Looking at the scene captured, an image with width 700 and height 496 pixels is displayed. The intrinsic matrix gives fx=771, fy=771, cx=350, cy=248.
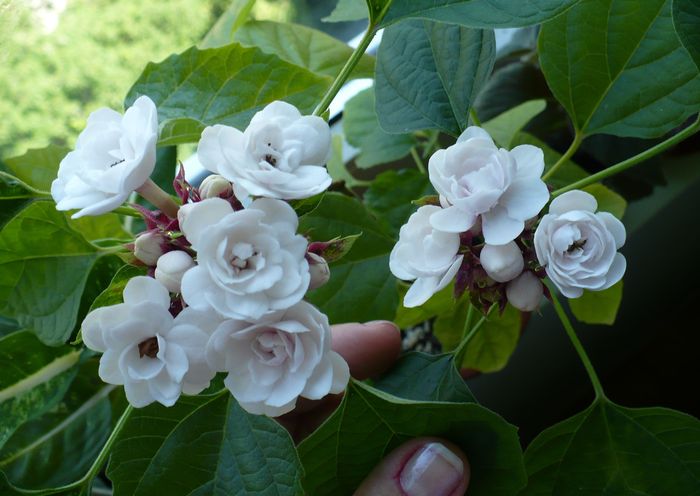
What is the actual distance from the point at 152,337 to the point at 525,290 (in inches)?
7.4

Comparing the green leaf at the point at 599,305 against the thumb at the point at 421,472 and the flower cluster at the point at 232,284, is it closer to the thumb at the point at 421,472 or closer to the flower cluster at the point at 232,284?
the thumb at the point at 421,472

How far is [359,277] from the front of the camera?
1.92ft

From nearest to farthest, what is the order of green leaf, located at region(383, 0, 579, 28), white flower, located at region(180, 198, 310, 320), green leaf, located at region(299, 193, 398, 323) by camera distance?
white flower, located at region(180, 198, 310, 320) → green leaf, located at region(383, 0, 579, 28) → green leaf, located at region(299, 193, 398, 323)

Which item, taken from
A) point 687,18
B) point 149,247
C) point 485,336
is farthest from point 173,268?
point 485,336

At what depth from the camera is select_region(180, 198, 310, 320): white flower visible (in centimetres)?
33

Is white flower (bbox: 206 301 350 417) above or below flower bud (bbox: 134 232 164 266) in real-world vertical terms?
below

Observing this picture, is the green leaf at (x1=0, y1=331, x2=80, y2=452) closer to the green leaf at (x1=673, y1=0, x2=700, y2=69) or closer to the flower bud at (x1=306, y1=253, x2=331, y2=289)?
the flower bud at (x1=306, y1=253, x2=331, y2=289)

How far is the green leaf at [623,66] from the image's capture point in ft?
1.66

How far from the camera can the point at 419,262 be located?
15.0 inches

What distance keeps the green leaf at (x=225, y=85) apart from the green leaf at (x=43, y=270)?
0.10m

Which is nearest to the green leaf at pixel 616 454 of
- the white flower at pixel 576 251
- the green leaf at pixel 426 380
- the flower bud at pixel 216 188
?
the green leaf at pixel 426 380

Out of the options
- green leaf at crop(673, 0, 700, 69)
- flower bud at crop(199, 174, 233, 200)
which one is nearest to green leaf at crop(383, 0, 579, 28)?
green leaf at crop(673, 0, 700, 69)

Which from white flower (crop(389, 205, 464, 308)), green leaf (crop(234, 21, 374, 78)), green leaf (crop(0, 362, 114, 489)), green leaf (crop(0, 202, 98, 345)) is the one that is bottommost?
green leaf (crop(0, 362, 114, 489))

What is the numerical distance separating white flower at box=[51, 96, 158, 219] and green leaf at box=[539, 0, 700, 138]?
29cm
